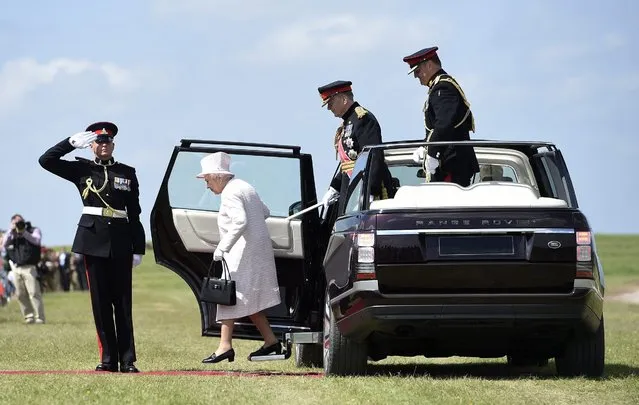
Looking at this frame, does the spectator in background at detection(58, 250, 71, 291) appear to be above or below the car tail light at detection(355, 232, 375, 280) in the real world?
below

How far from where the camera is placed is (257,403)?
30.5 feet

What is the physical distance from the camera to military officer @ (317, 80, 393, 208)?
41.2 ft

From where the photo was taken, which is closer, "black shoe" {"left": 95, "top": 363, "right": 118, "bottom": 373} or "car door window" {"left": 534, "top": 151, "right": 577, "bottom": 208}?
"car door window" {"left": 534, "top": 151, "right": 577, "bottom": 208}

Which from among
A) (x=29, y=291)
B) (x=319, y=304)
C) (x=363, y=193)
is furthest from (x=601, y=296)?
(x=29, y=291)

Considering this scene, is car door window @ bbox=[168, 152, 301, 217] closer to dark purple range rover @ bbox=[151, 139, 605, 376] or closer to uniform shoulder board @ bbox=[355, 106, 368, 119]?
uniform shoulder board @ bbox=[355, 106, 368, 119]

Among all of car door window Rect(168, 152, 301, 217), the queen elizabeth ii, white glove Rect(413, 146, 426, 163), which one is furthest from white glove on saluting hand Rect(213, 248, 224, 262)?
white glove Rect(413, 146, 426, 163)

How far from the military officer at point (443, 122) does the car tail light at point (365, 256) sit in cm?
147

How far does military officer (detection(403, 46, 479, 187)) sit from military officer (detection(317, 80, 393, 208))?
20.7 inches

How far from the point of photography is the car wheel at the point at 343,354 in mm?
11039

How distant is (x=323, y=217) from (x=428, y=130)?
1.35 metres

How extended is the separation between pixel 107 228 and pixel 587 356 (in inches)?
163

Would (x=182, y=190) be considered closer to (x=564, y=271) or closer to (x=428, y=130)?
(x=428, y=130)

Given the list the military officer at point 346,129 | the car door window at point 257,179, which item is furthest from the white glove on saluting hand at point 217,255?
the military officer at point 346,129

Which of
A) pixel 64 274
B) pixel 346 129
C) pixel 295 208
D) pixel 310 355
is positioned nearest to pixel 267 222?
pixel 295 208
